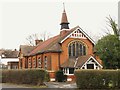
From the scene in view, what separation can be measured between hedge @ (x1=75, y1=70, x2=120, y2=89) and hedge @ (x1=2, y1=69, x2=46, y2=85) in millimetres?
5043

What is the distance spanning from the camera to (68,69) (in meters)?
40.8

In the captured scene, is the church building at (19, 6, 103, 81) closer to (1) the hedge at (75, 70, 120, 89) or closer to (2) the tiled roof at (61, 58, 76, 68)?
(2) the tiled roof at (61, 58, 76, 68)

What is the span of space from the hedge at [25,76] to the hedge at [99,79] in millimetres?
5043

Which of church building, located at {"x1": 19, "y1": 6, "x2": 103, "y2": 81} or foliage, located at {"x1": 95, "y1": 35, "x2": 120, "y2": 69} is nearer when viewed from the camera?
foliage, located at {"x1": 95, "y1": 35, "x2": 120, "y2": 69}

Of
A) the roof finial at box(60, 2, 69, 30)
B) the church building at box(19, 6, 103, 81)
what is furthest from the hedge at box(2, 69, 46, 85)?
the roof finial at box(60, 2, 69, 30)

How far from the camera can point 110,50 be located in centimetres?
3428

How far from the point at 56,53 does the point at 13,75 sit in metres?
10.1

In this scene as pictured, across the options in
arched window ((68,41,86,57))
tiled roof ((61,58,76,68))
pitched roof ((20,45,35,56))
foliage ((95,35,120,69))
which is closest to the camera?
foliage ((95,35,120,69))

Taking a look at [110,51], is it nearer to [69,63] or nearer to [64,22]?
[69,63]

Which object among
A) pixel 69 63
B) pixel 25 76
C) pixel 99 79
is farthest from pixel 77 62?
pixel 99 79

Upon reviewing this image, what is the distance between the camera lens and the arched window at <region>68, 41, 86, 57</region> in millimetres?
43125

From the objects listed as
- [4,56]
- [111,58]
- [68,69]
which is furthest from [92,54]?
[4,56]

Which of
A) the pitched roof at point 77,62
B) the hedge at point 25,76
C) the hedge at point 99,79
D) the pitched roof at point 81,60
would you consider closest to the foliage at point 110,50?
the pitched roof at point 81,60

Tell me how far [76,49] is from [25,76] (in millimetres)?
13614
